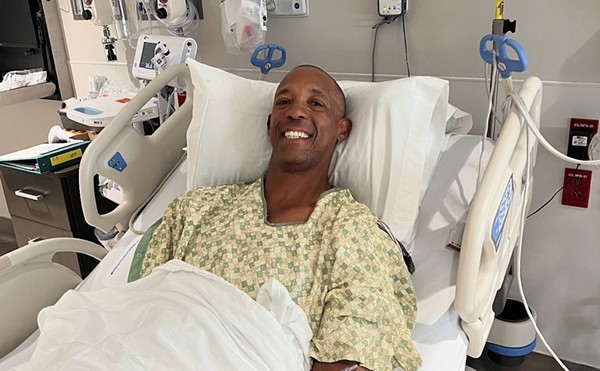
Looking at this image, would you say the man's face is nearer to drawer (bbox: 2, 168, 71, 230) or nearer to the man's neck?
the man's neck

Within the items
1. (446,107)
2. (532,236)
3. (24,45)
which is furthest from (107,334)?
(24,45)

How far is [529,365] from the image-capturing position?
2.26 m

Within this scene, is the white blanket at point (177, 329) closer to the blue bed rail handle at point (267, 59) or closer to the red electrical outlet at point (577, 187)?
the blue bed rail handle at point (267, 59)

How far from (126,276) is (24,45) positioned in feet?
6.77

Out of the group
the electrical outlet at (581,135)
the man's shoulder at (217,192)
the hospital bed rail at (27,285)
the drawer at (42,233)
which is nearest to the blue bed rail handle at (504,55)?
the electrical outlet at (581,135)

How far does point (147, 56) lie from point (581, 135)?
1679 mm

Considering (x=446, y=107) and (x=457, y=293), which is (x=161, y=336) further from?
(x=446, y=107)

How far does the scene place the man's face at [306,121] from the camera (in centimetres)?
164

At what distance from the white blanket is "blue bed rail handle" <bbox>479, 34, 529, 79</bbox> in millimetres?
832

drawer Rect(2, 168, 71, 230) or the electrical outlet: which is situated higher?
the electrical outlet

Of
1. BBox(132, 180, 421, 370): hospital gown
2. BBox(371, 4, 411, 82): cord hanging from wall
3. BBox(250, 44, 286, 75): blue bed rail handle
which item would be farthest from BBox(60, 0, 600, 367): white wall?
BBox(132, 180, 421, 370): hospital gown

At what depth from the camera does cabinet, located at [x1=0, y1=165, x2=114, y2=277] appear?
8.06 feet

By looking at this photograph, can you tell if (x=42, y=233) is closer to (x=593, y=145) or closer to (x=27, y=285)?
(x=27, y=285)

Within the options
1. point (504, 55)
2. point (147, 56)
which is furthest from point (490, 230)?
point (147, 56)
